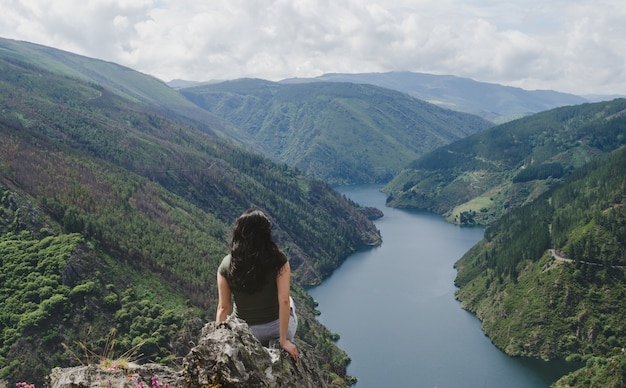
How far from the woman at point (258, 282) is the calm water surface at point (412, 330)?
70.5m

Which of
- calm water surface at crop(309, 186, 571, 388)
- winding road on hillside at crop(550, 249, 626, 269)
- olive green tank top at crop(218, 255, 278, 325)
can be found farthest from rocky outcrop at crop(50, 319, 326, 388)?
winding road on hillside at crop(550, 249, 626, 269)

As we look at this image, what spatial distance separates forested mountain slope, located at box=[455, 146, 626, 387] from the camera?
3794 inches

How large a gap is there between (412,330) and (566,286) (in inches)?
1381

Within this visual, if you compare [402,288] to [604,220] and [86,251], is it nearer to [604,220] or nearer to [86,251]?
[604,220]

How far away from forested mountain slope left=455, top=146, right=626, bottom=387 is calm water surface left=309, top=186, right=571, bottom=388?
459 centimetres

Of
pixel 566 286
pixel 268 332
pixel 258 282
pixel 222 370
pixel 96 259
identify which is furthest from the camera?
pixel 566 286

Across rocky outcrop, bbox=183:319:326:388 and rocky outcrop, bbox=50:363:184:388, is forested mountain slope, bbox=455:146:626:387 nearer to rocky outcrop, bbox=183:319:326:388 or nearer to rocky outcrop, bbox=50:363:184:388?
rocky outcrop, bbox=183:319:326:388

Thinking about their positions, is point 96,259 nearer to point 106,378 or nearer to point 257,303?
point 106,378

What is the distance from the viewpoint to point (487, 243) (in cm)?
15875

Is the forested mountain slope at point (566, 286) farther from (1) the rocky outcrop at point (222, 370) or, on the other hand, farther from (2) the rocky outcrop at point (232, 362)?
(2) the rocky outcrop at point (232, 362)

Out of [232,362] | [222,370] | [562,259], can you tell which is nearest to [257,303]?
[232,362]

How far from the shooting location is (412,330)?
112312mm

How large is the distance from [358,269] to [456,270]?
108ft

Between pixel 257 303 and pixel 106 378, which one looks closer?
pixel 106 378
